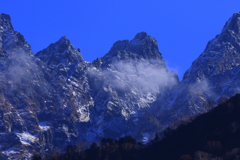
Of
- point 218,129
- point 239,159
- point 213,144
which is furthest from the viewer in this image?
point 218,129

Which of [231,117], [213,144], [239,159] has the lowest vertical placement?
[239,159]

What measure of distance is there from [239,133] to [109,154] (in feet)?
171

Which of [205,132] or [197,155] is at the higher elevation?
[205,132]

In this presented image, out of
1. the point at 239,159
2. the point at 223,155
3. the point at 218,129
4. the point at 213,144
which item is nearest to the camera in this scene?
the point at 239,159

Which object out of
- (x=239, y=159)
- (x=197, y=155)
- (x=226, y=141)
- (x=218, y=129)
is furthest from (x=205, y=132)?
(x=239, y=159)

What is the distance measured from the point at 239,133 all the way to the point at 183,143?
25549 mm

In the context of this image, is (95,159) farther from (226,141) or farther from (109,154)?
(226,141)

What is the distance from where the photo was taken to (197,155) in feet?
534

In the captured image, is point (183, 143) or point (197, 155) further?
point (183, 143)

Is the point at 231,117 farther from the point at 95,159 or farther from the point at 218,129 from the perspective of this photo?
the point at 95,159

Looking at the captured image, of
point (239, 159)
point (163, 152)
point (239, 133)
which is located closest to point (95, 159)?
point (163, 152)

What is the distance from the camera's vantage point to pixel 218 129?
631 ft

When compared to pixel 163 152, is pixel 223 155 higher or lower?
lower

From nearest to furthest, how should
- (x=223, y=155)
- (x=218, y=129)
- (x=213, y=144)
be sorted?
(x=223, y=155), (x=213, y=144), (x=218, y=129)
